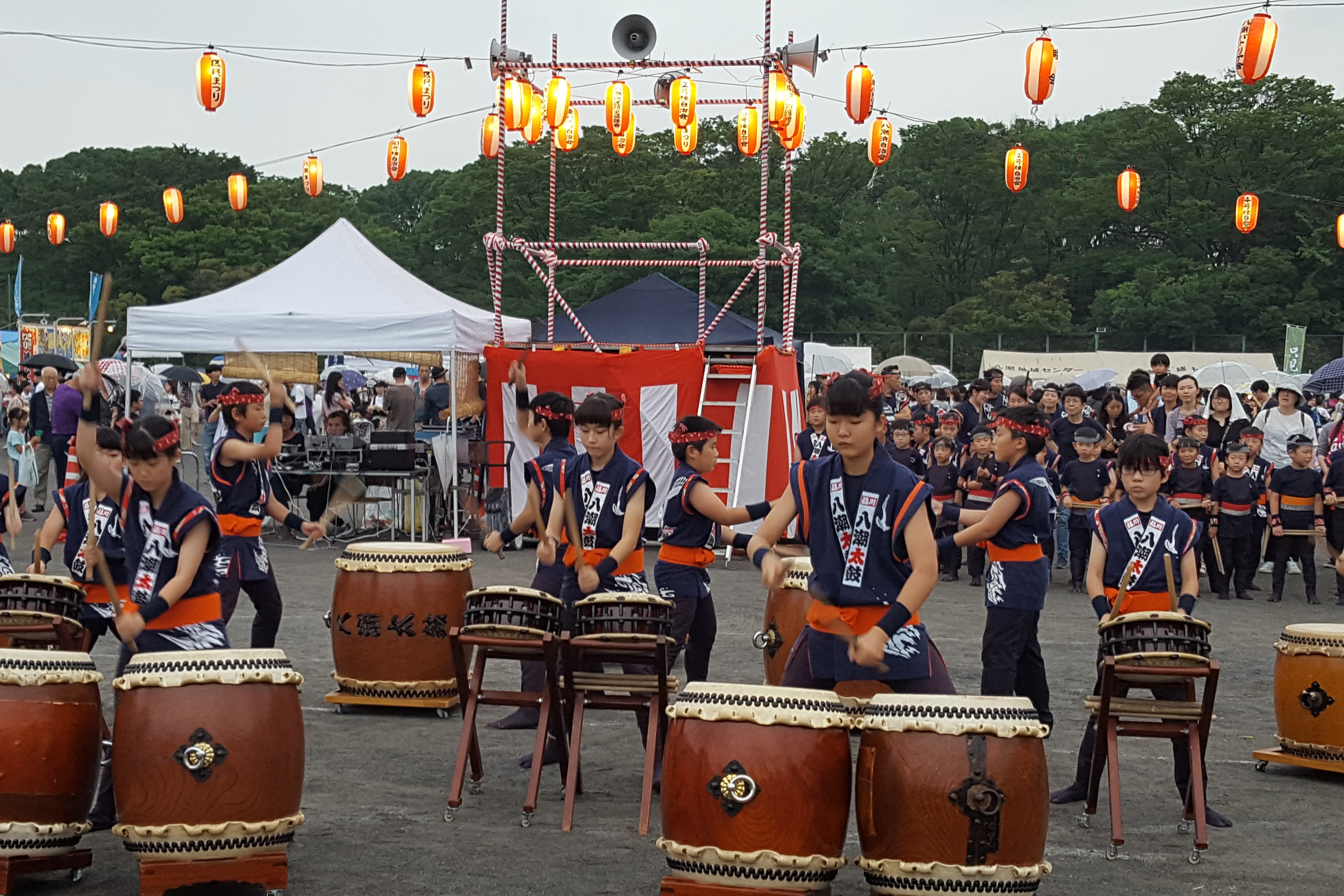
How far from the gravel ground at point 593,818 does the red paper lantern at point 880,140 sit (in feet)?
39.2

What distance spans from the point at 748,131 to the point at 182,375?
52.5 ft

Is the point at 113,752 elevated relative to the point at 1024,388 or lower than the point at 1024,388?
lower

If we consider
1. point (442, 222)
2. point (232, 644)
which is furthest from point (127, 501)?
point (442, 222)

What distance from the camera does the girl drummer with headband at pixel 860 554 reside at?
15.0 ft

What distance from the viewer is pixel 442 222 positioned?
5188 cm

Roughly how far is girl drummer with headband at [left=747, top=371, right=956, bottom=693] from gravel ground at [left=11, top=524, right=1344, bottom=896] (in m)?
0.99

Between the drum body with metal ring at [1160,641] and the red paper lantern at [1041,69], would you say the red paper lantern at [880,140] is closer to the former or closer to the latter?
the red paper lantern at [1041,69]

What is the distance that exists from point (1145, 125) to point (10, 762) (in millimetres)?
50701

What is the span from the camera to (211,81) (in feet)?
54.2

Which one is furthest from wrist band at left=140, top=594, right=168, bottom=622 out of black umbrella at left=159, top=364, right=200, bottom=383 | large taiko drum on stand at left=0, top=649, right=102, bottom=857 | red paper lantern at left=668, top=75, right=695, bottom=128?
black umbrella at left=159, top=364, right=200, bottom=383

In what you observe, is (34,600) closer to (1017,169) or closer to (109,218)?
(1017,169)

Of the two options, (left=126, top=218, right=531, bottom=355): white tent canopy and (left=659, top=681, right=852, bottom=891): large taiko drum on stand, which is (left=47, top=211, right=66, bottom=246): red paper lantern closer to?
(left=126, top=218, right=531, bottom=355): white tent canopy

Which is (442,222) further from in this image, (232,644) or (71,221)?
(232,644)

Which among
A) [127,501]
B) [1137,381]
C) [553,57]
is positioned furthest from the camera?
[553,57]
